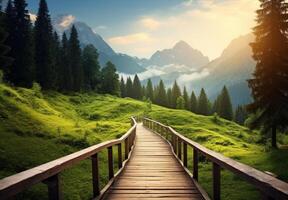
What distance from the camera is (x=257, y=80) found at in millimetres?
26797

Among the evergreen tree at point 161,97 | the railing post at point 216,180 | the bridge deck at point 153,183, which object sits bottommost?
the bridge deck at point 153,183

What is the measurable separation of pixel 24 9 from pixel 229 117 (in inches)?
2704

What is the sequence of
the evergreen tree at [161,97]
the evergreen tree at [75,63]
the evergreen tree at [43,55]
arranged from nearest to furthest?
the evergreen tree at [43,55] → the evergreen tree at [75,63] → the evergreen tree at [161,97]

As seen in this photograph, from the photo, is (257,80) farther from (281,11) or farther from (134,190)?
(134,190)

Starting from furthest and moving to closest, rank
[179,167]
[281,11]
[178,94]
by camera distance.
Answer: [178,94] → [281,11] → [179,167]

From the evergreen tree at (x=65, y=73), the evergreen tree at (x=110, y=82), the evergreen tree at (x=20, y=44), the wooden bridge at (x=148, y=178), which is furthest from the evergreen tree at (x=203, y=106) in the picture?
the wooden bridge at (x=148, y=178)

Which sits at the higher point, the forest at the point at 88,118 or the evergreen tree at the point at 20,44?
the evergreen tree at the point at 20,44

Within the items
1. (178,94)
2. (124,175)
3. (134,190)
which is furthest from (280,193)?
(178,94)

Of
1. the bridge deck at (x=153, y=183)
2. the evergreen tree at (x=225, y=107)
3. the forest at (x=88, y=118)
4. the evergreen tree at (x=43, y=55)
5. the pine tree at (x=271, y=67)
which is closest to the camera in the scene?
the bridge deck at (x=153, y=183)

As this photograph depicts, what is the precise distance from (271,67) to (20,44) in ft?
148

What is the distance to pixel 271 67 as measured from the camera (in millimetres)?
26094

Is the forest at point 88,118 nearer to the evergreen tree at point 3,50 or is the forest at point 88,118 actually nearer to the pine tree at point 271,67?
the pine tree at point 271,67

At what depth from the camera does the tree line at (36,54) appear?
184 feet

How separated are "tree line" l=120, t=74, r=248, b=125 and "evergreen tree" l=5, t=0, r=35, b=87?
51755 millimetres
